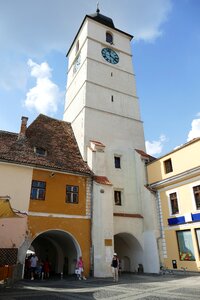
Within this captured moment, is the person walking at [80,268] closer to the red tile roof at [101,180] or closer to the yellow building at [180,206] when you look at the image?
the red tile roof at [101,180]

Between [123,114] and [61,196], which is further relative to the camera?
[123,114]

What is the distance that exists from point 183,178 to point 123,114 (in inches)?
372

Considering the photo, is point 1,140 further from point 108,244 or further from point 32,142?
point 108,244

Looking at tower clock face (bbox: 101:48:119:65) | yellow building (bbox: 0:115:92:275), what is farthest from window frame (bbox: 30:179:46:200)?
tower clock face (bbox: 101:48:119:65)

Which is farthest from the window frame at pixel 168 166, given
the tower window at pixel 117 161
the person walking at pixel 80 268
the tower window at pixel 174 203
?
the person walking at pixel 80 268

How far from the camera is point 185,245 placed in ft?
53.9

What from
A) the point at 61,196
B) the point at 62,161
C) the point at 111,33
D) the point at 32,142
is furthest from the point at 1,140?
the point at 111,33

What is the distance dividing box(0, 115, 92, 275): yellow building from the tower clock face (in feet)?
40.7

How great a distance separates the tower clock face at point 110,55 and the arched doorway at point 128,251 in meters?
18.1

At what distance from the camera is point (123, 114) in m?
24.3

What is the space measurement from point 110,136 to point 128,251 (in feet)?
32.1

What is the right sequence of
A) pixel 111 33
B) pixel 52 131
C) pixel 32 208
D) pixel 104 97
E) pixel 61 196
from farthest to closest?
pixel 111 33 < pixel 104 97 < pixel 52 131 < pixel 61 196 < pixel 32 208

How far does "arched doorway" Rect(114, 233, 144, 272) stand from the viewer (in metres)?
19.0

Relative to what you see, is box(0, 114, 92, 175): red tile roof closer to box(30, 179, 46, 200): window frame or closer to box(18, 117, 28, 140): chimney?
box(18, 117, 28, 140): chimney
